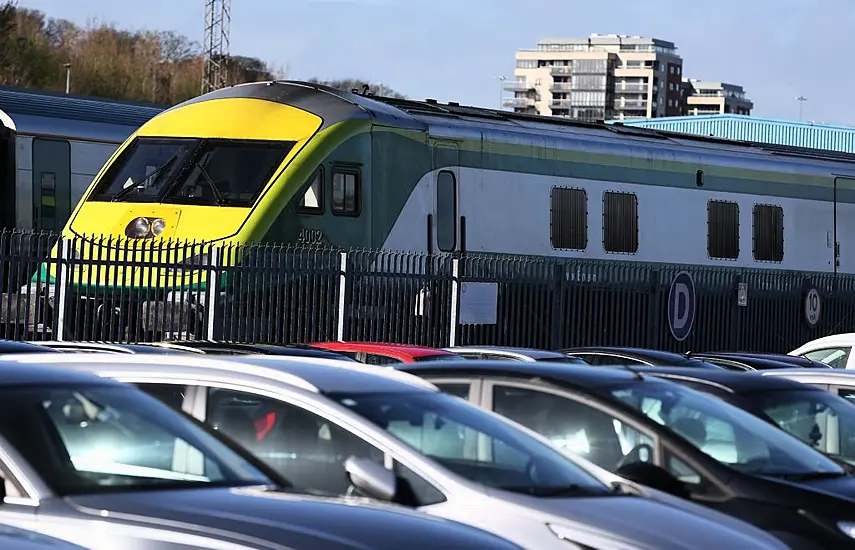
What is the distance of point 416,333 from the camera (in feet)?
69.2

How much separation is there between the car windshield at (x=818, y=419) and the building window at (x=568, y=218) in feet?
45.0

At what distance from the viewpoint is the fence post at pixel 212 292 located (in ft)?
60.5

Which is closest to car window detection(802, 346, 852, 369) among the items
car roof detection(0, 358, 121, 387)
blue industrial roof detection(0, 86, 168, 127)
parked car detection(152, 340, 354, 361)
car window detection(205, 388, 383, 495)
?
parked car detection(152, 340, 354, 361)

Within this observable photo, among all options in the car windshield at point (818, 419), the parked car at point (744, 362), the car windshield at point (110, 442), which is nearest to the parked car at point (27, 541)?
the car windshield at point (110, 442)

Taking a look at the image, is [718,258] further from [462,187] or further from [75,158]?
[75,158]

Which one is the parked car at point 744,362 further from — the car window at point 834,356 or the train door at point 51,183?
the train door at point 51,183

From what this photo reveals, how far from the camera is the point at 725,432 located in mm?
9164

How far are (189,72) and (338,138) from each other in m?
90.1

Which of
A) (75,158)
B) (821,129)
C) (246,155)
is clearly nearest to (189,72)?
(821,129)

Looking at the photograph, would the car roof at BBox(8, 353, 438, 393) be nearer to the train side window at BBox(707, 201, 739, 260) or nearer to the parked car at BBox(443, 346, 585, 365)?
the parked car at BBox(443, 346, 585, 365)

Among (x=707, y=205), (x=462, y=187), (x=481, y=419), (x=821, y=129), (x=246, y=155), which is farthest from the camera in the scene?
(x=821, y=129)

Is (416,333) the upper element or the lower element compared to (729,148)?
lower

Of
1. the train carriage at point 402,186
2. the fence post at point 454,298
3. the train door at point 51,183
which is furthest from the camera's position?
the train door at point 51,183

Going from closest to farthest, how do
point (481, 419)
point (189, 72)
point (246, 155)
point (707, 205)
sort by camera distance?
1. point (481, 419)
2. point (246, 155)
3. point (707, 205)
4. point (189, 72)
